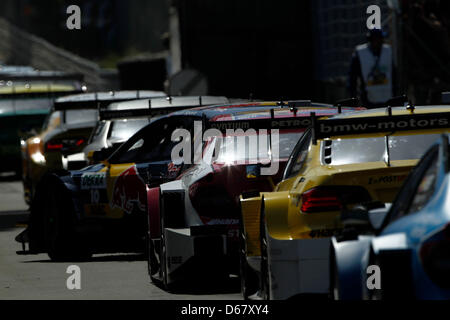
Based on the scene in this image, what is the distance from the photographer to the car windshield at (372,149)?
8.55 meters

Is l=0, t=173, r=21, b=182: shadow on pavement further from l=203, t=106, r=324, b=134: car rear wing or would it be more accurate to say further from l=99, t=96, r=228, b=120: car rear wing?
l=203, t=106, r=324, b=134: car rear wing

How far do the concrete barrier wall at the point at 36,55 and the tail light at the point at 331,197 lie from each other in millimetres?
54174

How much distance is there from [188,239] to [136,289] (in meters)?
0.78

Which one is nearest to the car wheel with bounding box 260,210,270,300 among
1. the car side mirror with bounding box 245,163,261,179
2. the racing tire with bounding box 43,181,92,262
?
the car side mirror with bounding box 245,163,261,179

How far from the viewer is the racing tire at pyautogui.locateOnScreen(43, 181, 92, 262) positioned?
13.5m

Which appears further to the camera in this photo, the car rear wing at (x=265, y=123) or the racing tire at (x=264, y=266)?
the car rear wing at (x=265, y=123)

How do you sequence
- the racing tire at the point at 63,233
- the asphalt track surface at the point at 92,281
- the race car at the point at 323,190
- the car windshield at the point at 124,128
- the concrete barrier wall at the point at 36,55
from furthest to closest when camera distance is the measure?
the concrete barrier wall at the point at 36,55 < the car windshield at the point at 124,128 < the racing tire at the point at 63,233 < the asphalt track surface at the point at 92,281 < the race car at the point at 323,190

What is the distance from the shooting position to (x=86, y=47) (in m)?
90.2

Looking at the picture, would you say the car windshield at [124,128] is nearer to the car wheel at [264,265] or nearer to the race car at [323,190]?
the race car at [323,190]

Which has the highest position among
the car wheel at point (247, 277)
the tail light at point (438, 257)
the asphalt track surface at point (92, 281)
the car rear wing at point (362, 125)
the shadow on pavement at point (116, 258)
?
the car rear wing at point (362, 125)

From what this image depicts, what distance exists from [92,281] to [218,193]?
170 centimetres

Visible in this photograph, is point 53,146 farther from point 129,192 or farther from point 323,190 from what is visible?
point 323,190

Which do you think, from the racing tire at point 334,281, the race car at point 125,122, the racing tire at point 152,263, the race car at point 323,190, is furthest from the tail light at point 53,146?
the racing tire at point 334,281

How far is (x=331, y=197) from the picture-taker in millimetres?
8055
